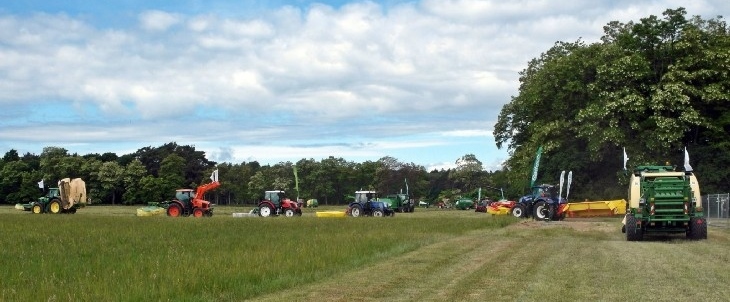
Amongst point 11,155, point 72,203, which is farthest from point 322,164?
point 72,203

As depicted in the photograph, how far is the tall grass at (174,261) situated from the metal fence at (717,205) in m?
15.5

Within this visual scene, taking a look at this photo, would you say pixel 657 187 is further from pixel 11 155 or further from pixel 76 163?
pixel 11 155

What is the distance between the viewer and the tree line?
97.6 metres

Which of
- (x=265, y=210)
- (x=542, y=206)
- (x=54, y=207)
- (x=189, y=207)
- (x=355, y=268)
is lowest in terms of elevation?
(x=355, y=268)

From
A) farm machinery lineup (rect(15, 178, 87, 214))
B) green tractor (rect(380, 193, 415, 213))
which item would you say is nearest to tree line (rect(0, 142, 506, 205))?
green tractor (rect(380, 193, 415, 213))

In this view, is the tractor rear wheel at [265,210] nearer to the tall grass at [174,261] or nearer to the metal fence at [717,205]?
the tall grass at [174,261]

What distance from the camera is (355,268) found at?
49.8 ft

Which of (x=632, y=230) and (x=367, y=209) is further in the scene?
(x=367, y=209)

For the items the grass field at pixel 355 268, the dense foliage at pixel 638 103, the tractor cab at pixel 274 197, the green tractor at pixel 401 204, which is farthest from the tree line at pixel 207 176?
the grass field at pixel 355 268

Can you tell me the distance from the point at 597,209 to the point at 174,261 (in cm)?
3066

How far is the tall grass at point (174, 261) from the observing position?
11.5 meters

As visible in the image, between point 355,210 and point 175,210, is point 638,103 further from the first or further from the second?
point 175,210

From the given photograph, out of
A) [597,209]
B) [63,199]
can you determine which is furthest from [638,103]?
[63,199]

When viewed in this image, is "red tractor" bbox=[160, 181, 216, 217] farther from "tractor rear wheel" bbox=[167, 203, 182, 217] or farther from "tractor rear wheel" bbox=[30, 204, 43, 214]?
"tractor rear wheel" bbox=[30, 204, 43, 214]
